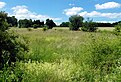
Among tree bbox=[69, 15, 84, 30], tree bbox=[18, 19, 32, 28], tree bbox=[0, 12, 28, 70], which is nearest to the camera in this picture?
tree bbox=[0, 12, 28, 70]

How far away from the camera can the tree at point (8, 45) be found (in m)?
12.8

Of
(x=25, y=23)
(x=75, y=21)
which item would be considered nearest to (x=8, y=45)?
(x=25, y=23)

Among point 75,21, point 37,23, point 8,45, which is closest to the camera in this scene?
point 8,45

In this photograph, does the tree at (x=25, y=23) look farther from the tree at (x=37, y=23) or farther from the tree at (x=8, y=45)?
the tree at (x=8, y=45)

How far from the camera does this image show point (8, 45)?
1336 centimetres

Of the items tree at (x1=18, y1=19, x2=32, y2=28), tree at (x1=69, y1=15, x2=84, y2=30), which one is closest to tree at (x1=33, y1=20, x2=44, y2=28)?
tree at (x1=18, y1=19, x2=32, y2=28)

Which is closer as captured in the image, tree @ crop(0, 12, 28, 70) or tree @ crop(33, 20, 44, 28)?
tree @ crop(0, 12, 28, 70)

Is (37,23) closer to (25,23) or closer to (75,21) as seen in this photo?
(25,23)

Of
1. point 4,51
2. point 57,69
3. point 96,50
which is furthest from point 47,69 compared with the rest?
point 96,50

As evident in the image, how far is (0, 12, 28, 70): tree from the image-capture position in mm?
12812

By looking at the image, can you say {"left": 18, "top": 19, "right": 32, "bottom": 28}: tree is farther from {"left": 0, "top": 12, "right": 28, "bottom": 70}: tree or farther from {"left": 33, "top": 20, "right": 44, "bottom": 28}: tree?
{"left": 0, "top": 12, "right": 28, "bottom": 70}: tree

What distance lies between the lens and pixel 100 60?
534 inches

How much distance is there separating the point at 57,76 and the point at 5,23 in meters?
4.69

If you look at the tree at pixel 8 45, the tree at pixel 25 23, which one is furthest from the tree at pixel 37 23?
the tree at pixel 8 45
